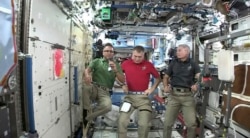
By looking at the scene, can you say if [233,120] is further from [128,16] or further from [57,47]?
[128,16]

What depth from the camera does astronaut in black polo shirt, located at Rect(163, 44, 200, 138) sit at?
454 centimetres

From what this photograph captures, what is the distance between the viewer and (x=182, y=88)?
4570 mm

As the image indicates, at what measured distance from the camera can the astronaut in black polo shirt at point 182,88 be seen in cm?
454

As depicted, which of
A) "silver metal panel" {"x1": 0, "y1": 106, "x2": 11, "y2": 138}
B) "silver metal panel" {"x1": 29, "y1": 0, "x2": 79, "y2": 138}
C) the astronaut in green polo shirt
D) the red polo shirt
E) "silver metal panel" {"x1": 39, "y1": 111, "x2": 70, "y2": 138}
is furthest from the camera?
the astronaut in green polo shirt

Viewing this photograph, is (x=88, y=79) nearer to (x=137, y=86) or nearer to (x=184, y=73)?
(x=137, y=86)

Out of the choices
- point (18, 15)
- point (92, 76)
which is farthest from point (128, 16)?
point (18, 15)

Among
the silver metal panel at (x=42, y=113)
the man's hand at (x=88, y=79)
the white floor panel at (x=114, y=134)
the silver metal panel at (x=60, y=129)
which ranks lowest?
the white floor panel at (x=114, y=134)

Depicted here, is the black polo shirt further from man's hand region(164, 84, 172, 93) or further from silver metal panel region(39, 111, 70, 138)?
silver metal panel region(39, 111, 70, 138)

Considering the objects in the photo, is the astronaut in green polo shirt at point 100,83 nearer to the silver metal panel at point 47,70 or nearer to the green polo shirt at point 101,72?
the green polo shirt at point 101,72

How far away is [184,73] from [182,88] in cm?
30

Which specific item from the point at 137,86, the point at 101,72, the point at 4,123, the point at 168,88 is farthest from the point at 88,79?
the point at 4,123

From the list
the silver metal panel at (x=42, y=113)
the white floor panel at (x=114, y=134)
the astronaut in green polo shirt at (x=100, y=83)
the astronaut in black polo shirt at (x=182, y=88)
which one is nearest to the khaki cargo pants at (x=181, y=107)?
the astronaut in black polo shirt at (x=182, y=88)

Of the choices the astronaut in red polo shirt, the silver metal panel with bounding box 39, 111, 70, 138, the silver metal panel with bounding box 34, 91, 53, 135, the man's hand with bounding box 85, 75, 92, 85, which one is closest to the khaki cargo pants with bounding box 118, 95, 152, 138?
the astronaut in red polo shirt

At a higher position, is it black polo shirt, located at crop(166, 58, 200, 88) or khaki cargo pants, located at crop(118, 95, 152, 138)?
black polo shirt, located at crop(166, 58, 200, 88)
